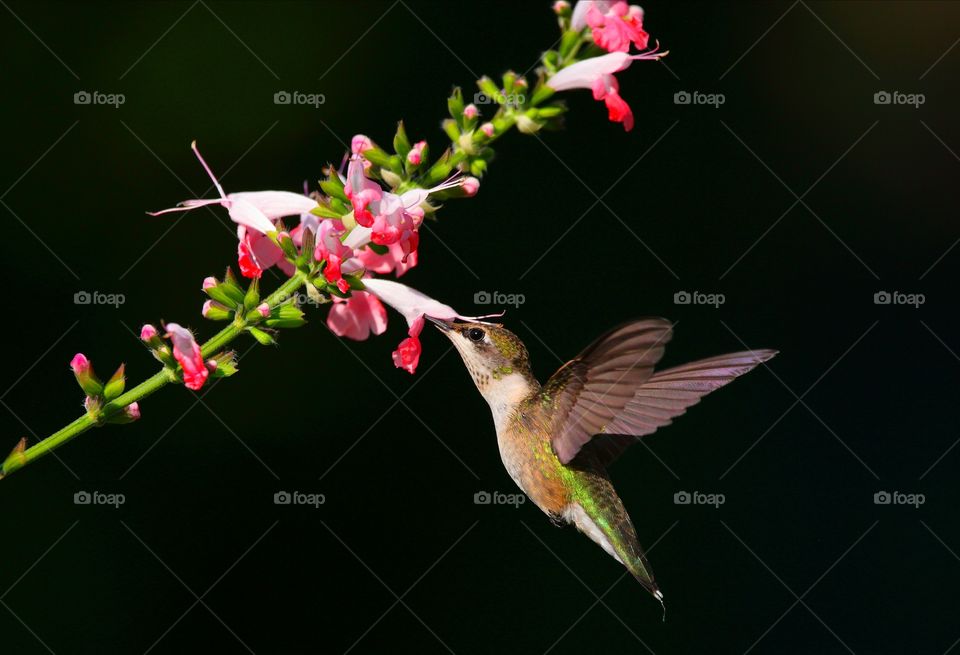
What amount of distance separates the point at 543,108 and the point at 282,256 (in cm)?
34

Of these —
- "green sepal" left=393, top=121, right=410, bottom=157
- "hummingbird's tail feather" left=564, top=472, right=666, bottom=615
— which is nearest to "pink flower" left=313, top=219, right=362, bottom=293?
"green sepal" left=393, top=121, right=410, bottom=157

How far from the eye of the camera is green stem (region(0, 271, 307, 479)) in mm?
893

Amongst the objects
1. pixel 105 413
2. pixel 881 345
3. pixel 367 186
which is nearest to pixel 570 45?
pixel 367 186

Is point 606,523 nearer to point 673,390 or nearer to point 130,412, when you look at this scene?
point 673,390

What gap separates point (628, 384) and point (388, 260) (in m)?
0.31

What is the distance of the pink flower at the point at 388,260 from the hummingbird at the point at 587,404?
5.5 inches

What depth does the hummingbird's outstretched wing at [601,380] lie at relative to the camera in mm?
1045

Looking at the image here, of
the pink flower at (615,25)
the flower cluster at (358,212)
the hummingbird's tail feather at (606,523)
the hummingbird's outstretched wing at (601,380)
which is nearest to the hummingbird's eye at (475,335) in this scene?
the hummingbird's outstretched wing at (601,380)

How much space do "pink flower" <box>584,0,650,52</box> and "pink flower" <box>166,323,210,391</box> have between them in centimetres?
50

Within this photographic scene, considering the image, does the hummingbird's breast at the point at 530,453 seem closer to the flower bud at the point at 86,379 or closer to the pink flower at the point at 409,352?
the pink flower at the point at 409,352

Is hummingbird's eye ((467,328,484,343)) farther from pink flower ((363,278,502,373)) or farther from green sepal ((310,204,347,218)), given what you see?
green sepal ((310,204,347,218))

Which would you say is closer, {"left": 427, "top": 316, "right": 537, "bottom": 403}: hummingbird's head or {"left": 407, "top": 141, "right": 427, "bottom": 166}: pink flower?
{"left": 407, "top": 141, "right": 427, "bottom": 166}: pink flower

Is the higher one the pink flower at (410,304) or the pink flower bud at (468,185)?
the pink flower bud at (468,185)

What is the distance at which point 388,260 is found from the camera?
1132 mm
